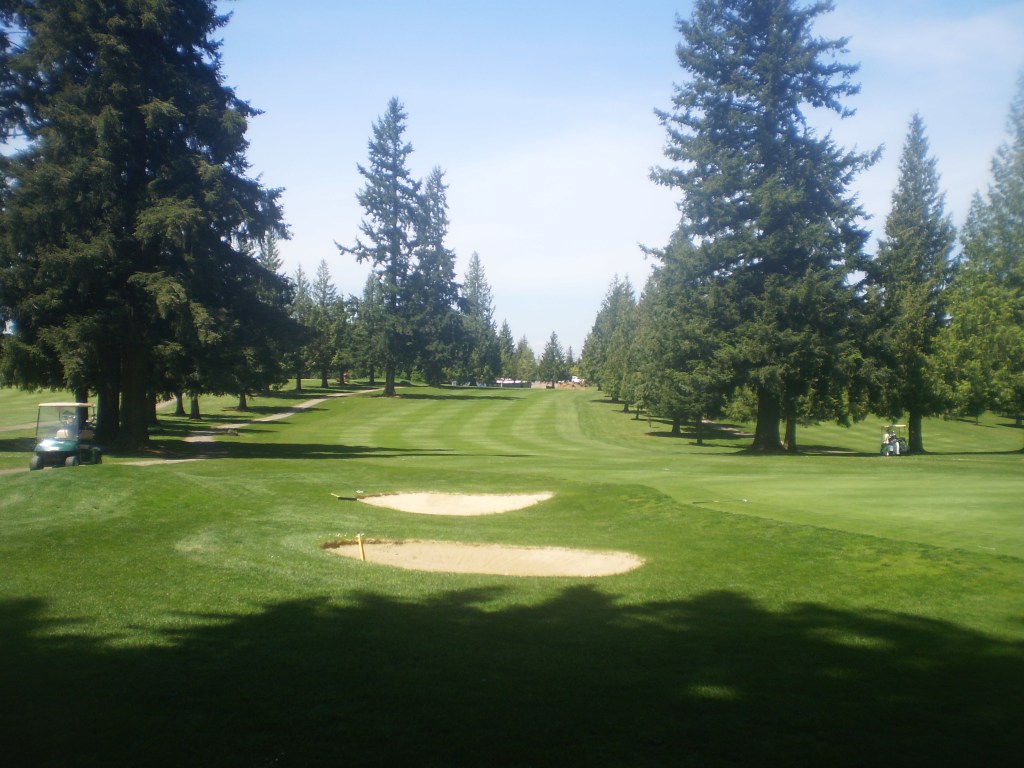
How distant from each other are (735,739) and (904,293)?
152ft

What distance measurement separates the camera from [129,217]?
30.3 meters

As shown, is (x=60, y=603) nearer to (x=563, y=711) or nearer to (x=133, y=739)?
(x=133, y=739)

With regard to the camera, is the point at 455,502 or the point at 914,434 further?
the point at 914,434

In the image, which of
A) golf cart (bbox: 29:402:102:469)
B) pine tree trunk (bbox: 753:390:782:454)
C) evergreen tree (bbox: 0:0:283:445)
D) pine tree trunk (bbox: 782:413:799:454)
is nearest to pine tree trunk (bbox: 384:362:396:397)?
pine tree trunk (bbox: 782:413:799:454)

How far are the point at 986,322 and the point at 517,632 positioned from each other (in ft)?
147

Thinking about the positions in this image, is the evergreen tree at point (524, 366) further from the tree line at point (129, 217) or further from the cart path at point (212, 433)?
the tree line at point (129, 217)

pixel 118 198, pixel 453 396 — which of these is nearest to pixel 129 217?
pixel 118 198

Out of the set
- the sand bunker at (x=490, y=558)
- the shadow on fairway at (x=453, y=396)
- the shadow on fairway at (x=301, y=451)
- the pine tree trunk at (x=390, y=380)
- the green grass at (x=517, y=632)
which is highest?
the pine tree trunk at (x=390, y=380)

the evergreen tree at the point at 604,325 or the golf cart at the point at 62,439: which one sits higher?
the evergreen tree at the point at 604,325

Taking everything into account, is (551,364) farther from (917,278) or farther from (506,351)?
(917,278)

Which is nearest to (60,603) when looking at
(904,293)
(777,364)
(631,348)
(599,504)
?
(599,504)

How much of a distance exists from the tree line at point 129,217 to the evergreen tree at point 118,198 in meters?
0.06

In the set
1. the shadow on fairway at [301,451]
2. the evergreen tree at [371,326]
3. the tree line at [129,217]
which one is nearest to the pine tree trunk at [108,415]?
the tree line at [129,217]

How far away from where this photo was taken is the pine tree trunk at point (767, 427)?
130 feet
